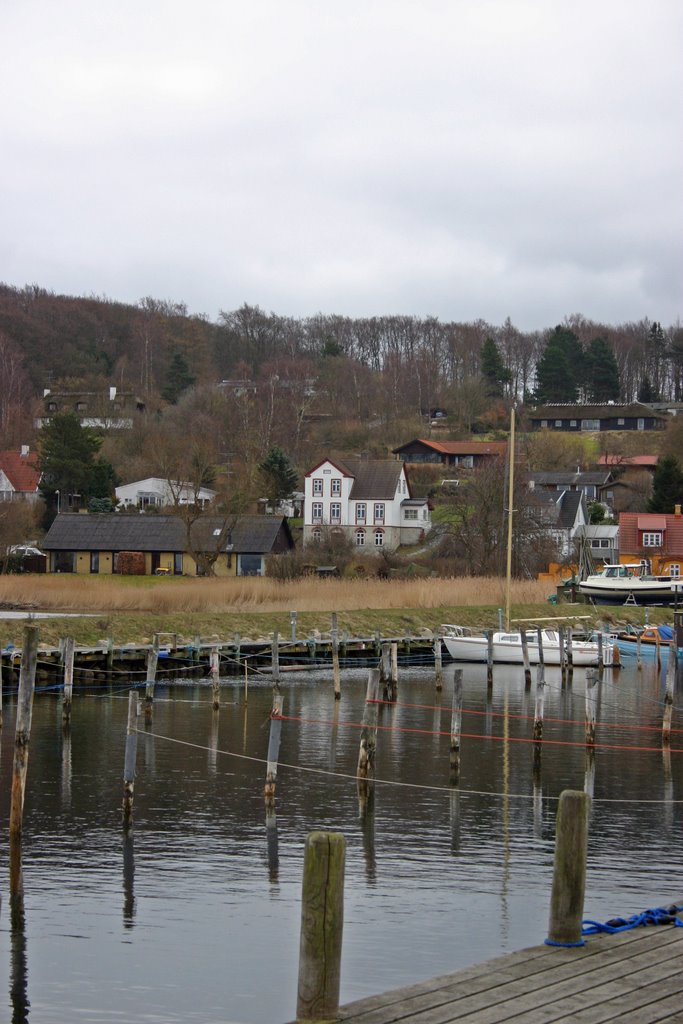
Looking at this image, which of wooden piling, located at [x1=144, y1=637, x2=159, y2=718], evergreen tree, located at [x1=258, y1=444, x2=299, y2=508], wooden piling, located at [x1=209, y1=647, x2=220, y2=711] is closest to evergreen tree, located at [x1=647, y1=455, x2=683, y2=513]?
evergreen tree, located at [x1=258, y1=444, x2=299, y2=508]

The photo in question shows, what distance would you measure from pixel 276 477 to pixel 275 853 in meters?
82.7

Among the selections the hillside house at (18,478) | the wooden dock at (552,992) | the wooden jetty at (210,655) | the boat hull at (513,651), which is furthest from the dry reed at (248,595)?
the hillside house at (18,478)

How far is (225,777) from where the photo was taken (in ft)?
86.4

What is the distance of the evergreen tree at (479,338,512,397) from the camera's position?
155 meters

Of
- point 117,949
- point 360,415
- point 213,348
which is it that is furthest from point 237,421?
point 117,949

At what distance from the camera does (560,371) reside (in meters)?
155

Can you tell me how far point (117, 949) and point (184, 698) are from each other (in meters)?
24.4

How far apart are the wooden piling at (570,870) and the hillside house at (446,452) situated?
350 ft

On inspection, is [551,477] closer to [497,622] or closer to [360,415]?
[360,415]

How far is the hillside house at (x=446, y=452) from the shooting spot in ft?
393

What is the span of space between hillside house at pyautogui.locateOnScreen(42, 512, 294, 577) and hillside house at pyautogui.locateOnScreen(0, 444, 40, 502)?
27672 mm

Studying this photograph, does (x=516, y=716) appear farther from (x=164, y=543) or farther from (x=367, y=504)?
(x=367, y=504)

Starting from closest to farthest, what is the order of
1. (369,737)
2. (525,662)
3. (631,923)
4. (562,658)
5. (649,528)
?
(631,923)
(369,737)
(525,662)
(562,658)
(649,528)

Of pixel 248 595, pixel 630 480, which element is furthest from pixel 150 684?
pixel 630 480
